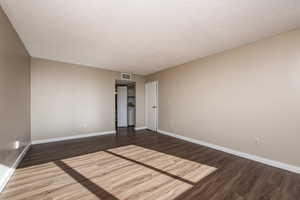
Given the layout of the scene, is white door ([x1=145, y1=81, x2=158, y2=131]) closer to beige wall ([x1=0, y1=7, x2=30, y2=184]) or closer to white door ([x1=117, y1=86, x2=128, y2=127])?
white door ([x1=117, y1=86, x2=128, y2=127])

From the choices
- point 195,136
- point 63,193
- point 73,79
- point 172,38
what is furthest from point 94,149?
point 172,38

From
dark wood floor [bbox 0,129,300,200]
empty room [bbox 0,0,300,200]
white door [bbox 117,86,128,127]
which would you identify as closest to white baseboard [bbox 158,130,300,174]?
empty room [bbox 0,0,300,200]

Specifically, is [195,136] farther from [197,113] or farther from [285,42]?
[285,42]

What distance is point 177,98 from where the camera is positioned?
Answer: 432 cm

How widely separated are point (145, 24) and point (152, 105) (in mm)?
3579

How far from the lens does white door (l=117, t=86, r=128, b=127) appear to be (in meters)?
6.06

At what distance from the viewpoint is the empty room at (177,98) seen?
174 centimetres

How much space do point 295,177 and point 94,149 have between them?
12.7ft

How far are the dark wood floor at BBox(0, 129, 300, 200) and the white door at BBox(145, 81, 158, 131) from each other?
228 centimetres

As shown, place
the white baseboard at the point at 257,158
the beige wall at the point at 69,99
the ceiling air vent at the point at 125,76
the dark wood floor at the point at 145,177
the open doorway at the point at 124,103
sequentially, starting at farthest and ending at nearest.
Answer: the open doorway at the point at 124,103, the ceiling air vent at the point at 125,76, the beige wall at the point at 69,99, the white baseboard at the point at 257,158, the dark wood floor at the point at 145,177

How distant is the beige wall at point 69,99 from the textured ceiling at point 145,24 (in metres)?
0.74

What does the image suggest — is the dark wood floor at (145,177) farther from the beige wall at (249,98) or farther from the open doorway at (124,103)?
the open doorway at (124,103)

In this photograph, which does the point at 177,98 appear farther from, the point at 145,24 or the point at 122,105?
the point at 122,105

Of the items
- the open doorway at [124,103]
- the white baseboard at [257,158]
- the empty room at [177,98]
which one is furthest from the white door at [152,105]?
the white baseboard at [257,158]
